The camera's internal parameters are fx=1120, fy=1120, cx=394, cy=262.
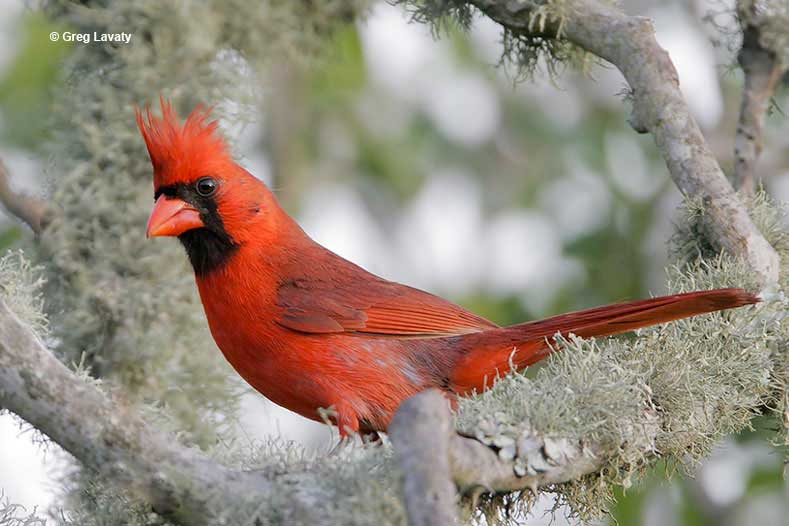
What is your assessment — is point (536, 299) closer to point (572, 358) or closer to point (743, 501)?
point (743, 501)

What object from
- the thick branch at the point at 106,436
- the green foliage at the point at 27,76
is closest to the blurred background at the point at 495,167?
the green foliage at the point at 27,76

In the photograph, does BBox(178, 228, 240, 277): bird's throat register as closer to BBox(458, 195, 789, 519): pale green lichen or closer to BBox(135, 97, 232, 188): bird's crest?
BBox(135, 97, 232, 188): bird's crest

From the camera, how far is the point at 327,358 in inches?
127

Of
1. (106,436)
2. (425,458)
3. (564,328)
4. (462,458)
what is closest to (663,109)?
(564,328)

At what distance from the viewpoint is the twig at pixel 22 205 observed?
348 centimetres

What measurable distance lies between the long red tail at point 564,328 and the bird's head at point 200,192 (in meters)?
0.80

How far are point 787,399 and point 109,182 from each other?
6.97 feet

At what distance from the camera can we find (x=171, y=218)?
3.32m

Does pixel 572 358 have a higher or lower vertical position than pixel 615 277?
lower

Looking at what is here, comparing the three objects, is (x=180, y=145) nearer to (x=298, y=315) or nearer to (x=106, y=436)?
(x=298, y=315)

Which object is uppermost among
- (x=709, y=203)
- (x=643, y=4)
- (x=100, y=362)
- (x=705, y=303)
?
(x=643, y=4)

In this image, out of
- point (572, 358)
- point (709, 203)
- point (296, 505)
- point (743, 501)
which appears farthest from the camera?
point (743, 501)

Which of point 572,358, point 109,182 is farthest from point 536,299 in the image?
point 572,358

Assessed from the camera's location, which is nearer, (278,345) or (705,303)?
(705,303)
